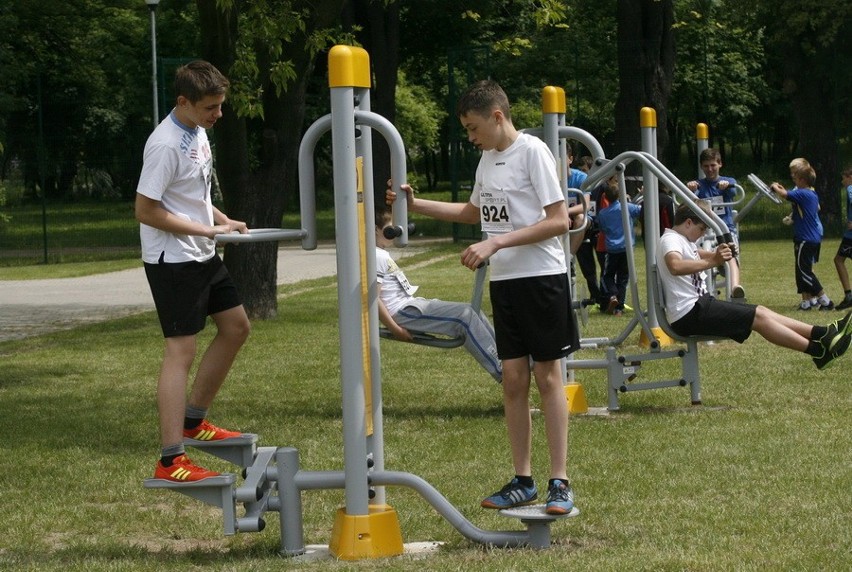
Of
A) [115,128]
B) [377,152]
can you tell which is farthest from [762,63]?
[115,128]

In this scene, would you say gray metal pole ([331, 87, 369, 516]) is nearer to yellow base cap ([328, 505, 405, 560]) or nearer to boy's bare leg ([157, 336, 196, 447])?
yellow base cap ([328, 505, 405, 560])

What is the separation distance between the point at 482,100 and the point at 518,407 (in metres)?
1.19

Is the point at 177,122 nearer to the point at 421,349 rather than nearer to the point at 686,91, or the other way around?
the point at 421,349

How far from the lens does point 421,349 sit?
39.4 ft

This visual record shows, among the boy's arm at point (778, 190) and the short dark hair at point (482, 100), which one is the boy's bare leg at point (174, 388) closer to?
the short dark hair at point (482, 100)

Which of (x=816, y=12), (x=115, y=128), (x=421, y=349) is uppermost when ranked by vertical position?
(x=816, y=12)

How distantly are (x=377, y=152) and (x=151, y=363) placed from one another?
15421 millimetres

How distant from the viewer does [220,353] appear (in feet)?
19.3

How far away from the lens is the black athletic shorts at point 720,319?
8148mm

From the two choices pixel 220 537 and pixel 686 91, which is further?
pixel 686 91

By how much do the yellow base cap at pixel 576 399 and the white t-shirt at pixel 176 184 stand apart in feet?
10.9

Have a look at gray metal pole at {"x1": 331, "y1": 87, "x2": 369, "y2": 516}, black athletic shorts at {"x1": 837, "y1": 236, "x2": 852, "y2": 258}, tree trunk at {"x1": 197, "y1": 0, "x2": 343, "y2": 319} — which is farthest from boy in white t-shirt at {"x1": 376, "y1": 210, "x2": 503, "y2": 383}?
black athletic shorts at {"x1": 837, "y1": 236, "x2": 852, "y2": 258}

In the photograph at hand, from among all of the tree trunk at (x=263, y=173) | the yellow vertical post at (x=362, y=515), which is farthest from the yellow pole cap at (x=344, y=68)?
the tree trunk at (x=263, y=173)

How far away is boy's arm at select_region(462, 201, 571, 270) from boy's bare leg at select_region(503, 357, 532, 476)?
495mm
